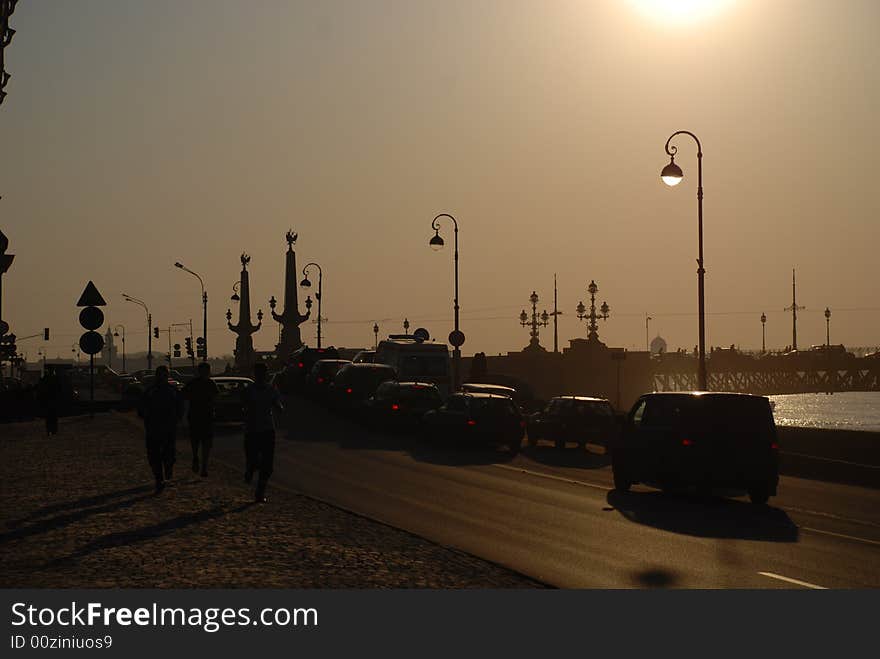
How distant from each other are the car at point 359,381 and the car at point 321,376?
5748 millimetres

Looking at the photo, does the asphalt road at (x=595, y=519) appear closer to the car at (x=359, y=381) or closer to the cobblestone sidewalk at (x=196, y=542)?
the cobblestone sidewalk at (x=196, y=542)

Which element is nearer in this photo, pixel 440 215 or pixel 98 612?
pixel 98 612

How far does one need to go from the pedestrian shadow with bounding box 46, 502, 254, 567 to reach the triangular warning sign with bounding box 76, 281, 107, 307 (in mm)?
11322

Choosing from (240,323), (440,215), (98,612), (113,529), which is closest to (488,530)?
(113,529)

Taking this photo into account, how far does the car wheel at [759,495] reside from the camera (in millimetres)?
20484

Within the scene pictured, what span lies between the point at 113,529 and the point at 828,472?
1645 cm

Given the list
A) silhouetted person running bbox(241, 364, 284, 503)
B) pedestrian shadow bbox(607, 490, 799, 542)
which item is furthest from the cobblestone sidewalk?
pedestrian shadow bbox(607, 490, 799, 542)

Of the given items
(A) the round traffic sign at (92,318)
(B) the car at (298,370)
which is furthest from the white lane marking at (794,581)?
(B) the car at (298,370)

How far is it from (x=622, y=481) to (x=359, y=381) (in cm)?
2194

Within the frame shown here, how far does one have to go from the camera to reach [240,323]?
113m

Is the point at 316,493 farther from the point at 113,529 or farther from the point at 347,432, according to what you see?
the point at 347,432

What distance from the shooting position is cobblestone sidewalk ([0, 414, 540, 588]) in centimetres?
1145

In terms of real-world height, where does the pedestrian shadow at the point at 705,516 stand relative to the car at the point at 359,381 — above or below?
below

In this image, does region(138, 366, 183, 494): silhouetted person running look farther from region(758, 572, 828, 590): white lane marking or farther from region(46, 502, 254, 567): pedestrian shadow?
region(758, 572, 828, 590): white lane marking
